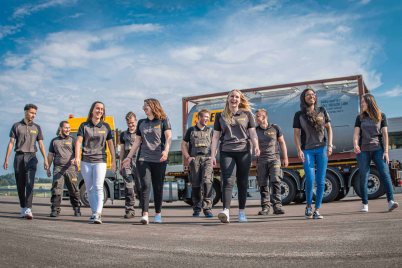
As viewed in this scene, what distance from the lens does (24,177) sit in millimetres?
6285

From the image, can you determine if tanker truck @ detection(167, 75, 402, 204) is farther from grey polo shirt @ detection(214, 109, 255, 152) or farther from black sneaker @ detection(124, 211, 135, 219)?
grey polo shirt @ detection(214, 109, 255, 152)

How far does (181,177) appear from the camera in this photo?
1168 centimetres

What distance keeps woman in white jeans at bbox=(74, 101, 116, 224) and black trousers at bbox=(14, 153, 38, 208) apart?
119 cm

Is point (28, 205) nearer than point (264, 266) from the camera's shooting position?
No

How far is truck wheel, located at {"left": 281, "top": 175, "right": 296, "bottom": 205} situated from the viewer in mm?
9836

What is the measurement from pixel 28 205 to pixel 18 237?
261 cm

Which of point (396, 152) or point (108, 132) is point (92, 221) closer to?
point (108, 132)

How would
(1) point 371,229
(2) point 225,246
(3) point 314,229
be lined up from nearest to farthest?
1. (2) point 225,246
2. (1) point 371,229
3. (3) point 314,229

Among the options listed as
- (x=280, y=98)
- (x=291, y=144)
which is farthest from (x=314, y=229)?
(x=280, y=98)

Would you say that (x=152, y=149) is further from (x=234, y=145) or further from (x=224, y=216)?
(x=224, y=216)

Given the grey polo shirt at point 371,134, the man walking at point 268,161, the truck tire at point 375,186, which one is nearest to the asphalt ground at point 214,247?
the grey polo shirt at point 371,134

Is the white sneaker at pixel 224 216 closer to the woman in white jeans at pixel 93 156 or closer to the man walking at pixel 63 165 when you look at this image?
the woman in white jeans at pixel 93 156

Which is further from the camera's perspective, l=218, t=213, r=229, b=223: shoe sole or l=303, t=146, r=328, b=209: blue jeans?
l=303, t=146, r=328, b=209: blue jeans

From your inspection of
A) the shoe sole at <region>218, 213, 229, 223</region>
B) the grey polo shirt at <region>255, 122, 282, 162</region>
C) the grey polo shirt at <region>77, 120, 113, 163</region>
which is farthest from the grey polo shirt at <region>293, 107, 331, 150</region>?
the grey polo shirt at <region>77, 120, 113, 163</region>
